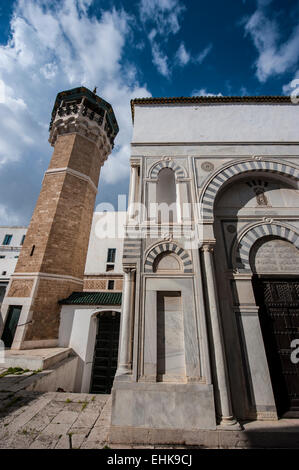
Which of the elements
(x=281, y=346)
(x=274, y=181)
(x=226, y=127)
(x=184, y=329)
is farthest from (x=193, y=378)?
(x=226, y=127)

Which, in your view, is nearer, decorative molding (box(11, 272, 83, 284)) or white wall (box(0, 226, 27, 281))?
decorative molding (box(11, 272, 83, 284))

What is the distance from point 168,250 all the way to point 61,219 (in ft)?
25.2

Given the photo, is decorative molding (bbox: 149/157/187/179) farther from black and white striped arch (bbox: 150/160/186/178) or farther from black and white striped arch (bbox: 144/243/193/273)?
black and white striped arch (bbox: 144/243/193/273)

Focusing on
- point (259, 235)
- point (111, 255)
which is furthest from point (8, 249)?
point (259, 235)

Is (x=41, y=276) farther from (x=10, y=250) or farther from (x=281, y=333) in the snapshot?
(x=10, y=250)

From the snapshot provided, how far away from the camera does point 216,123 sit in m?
6.00

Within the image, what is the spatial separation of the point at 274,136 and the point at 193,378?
671 centimetres

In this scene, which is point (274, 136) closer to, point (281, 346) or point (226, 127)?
point (226, 127)

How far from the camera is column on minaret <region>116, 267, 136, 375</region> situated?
351 cm

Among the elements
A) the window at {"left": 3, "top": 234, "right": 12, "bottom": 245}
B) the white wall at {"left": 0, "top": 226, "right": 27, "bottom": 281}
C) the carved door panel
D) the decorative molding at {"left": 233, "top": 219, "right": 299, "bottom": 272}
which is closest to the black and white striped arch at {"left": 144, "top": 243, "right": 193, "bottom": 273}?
the decorative molding at {"left": 233, "top": 219, "right": 299, "bottom": 272}

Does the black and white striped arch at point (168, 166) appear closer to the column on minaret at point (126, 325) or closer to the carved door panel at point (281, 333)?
the column on minaret at point (126, 325)

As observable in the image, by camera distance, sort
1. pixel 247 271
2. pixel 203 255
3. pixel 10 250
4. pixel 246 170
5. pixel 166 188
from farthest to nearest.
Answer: pixel 10 250, pixel 166 188, pixel 246 170, pixel 247 271, pixel 203 255

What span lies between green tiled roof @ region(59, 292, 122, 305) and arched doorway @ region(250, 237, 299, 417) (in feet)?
19.7

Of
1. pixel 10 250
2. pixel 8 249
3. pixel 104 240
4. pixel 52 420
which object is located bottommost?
pixel 52 420
